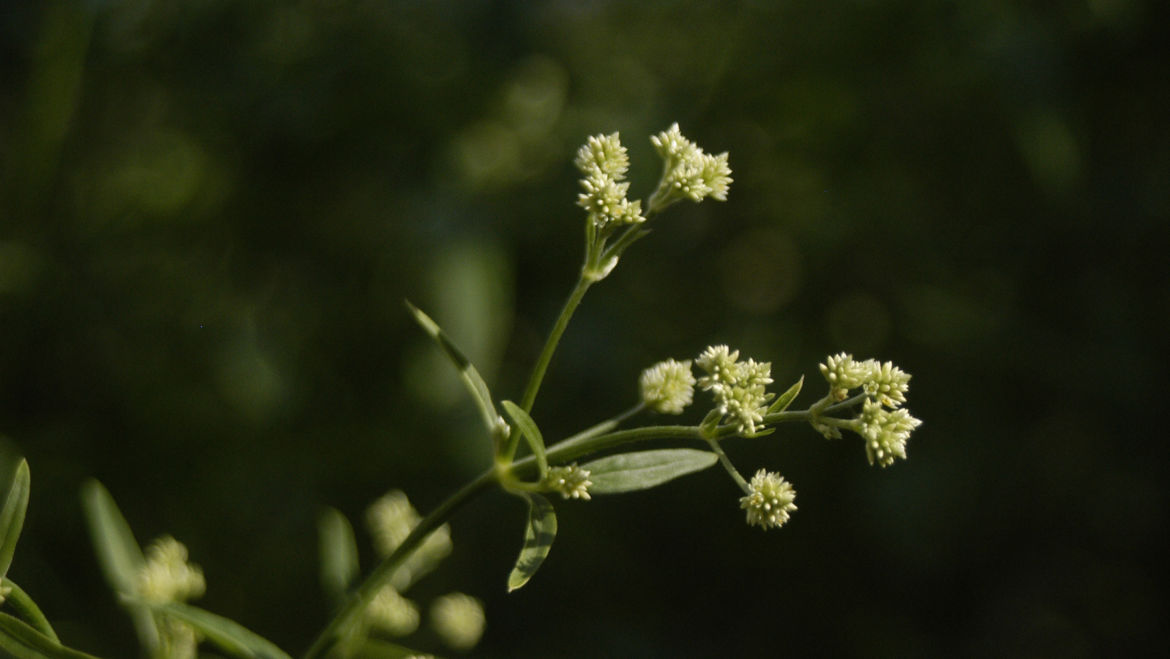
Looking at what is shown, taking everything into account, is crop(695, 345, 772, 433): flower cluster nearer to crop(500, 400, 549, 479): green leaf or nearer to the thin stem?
the thin stem

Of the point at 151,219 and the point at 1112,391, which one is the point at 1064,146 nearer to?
the point at 1112,391

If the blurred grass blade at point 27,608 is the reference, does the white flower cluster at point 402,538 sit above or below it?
below

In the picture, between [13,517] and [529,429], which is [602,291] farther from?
[13,517]

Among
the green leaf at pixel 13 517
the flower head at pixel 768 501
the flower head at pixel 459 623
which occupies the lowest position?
the flower head at pixel 459 623

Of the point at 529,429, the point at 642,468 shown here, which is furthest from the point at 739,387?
the point at 529,429

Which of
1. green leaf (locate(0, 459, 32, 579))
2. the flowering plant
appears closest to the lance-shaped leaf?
the flowering plant

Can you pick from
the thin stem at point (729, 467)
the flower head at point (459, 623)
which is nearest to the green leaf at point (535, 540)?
the thin stem at point (729, 467)

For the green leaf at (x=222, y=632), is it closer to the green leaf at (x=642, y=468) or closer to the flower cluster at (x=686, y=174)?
the green leaf at (x=642, y=468)

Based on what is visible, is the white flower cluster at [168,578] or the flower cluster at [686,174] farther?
the white flower cluster at [168,578]
